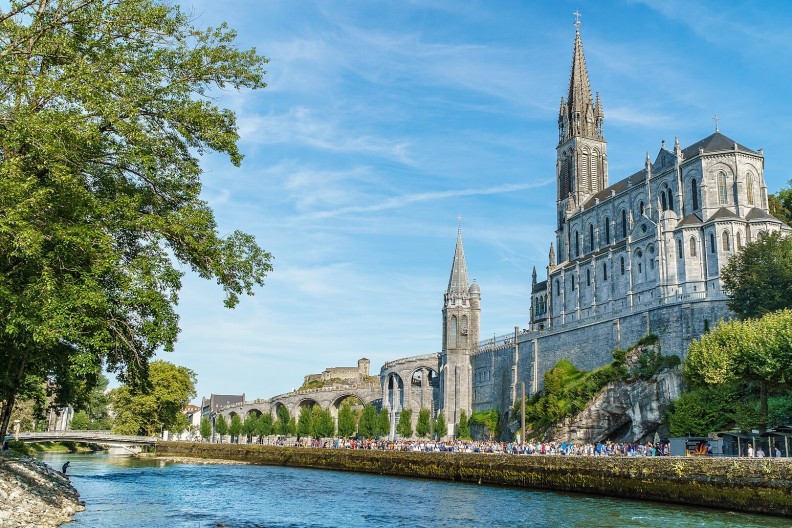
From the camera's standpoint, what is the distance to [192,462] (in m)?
62.7

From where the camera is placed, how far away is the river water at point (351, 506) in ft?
78.9

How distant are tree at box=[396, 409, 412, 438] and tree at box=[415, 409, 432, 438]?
3.01 ft

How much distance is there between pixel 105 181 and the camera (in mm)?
17406

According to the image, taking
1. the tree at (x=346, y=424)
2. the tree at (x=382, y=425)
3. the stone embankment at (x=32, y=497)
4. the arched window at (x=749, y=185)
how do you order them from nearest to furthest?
the stone embankment at (x=32, y=497) → the arched window at (x=749, y=185) → the tree at (x=382, y=425) → the tree at (x=346, y=424)

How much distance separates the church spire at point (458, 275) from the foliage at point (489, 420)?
1549 cm

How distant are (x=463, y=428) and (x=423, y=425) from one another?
5.15 meters

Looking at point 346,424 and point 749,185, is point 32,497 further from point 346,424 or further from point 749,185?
point 346,424

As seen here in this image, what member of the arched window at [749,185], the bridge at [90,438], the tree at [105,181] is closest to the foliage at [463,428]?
the bridge at [90,438]

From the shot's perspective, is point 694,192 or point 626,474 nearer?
point 626,474

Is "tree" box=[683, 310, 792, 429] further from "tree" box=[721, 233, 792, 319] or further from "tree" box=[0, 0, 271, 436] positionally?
"tree" box=[0, 0, 271, 436]

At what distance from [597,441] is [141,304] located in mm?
41004

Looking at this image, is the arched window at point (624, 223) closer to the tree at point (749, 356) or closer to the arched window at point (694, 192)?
the arched window at point (694, 192)

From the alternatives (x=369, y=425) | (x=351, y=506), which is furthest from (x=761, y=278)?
(x=369, y=425)

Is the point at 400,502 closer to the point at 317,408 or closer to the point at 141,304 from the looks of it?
the point at 141,304
